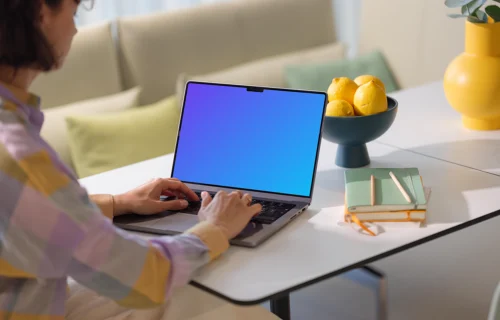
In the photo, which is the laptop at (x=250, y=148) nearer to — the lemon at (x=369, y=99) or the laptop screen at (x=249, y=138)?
the laptop screen at (x=249, y=138)

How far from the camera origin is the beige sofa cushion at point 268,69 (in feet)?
9.80

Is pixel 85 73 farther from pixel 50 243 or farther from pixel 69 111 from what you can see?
pixel 50 243

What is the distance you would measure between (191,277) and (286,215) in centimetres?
29

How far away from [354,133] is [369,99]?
0.27ft

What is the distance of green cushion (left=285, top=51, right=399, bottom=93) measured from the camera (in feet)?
10.2

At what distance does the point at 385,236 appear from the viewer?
54.8 inches

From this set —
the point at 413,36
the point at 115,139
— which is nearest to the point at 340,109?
the point at 115,139

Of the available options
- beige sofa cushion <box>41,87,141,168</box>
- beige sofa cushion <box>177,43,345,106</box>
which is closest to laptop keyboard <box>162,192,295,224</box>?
beige sofa cushion <box>41,87,141,168</box>

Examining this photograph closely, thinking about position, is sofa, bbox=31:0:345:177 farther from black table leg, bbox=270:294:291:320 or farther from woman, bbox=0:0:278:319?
woman, bbox=0:0:278:319

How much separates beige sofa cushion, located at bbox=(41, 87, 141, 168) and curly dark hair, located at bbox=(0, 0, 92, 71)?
149cm

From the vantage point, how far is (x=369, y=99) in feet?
5.54

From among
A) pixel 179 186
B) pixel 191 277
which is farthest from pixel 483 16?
pixel 191 277

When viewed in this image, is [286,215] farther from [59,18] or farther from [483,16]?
[483,16]

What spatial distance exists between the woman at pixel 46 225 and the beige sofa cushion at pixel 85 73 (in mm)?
1551
